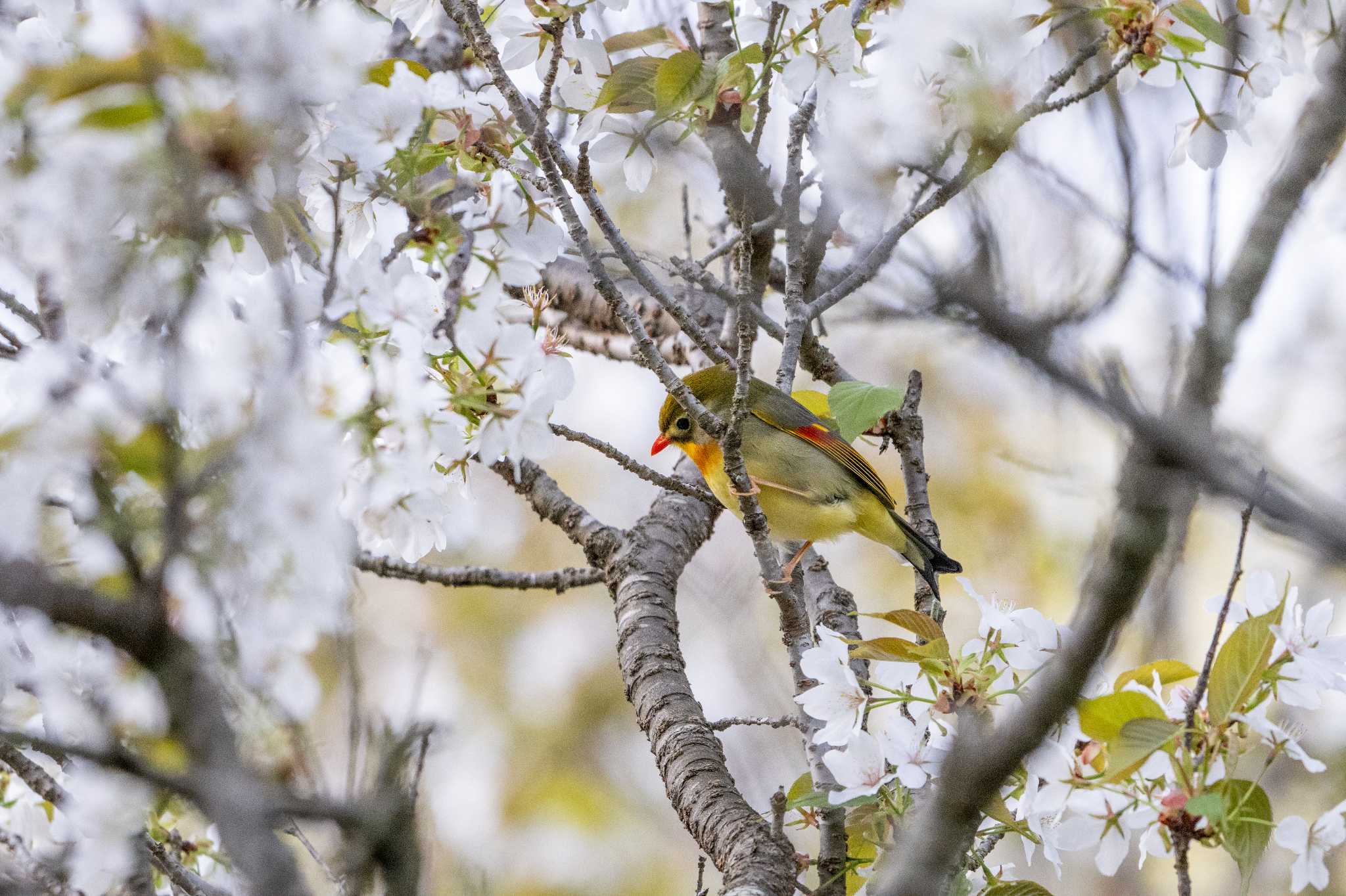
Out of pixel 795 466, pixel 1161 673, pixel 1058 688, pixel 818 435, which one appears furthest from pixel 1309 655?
pixel 818 435

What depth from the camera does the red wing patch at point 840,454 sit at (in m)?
4.41

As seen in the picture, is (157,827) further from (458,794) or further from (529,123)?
(458,794)

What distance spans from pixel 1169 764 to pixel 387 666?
25.2 ft

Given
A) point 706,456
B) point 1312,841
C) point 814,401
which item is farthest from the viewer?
point 706,456

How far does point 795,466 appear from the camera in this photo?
14.2 feet

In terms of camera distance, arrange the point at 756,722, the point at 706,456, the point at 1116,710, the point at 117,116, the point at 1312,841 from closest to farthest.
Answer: the point at 117,116
the point at 1116,710
the point at 1312,841
the point at 756,722
the point at 706,456

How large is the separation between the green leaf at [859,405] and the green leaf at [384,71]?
113 centimetres

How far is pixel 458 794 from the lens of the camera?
8484 millimetres

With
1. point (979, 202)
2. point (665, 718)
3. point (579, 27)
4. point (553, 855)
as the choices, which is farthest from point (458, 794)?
point (979, 202)

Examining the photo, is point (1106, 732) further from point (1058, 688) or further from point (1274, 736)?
point (1058, 688)

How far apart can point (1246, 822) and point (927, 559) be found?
6.16 ft

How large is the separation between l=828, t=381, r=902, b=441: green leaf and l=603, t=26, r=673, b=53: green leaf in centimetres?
93

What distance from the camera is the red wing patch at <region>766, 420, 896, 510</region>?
4.41 m

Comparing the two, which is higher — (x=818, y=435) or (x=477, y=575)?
(x=818, y=435)
